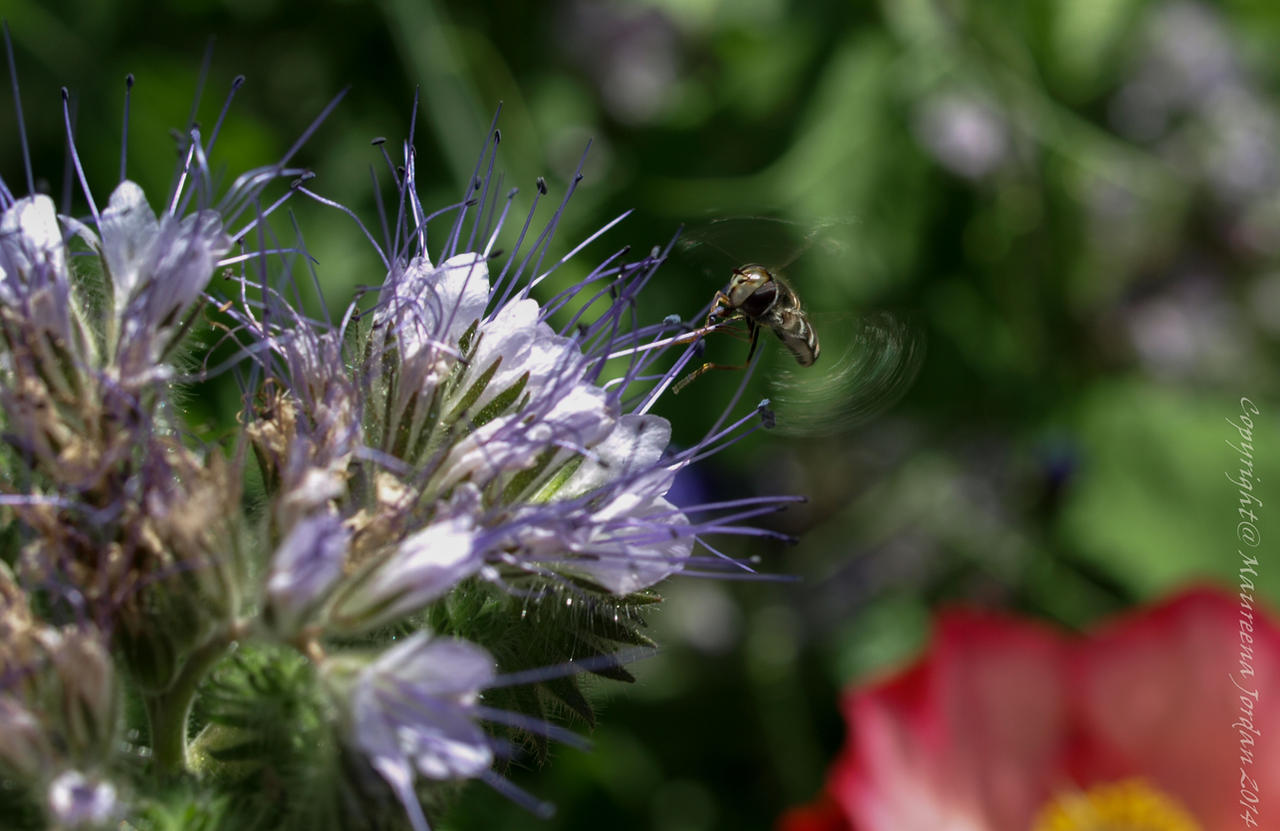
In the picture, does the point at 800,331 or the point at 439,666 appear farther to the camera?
the point at 800,331

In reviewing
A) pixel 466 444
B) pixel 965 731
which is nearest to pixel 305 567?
pixel 466 444

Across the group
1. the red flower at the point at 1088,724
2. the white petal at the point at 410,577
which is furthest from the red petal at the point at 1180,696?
the white petal at the point at 410,577

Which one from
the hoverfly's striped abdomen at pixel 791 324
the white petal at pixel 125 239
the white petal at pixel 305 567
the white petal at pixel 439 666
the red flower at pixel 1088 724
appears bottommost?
the red flower at pixel 1088 724

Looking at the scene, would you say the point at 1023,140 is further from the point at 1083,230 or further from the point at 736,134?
the point at 736,134

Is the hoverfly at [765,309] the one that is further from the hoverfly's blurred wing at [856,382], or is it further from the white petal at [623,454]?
the white petal at [623,454]

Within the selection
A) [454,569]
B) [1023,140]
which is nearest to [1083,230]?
[1023,140]

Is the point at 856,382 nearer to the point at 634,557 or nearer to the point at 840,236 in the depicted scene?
the point at 634,557
